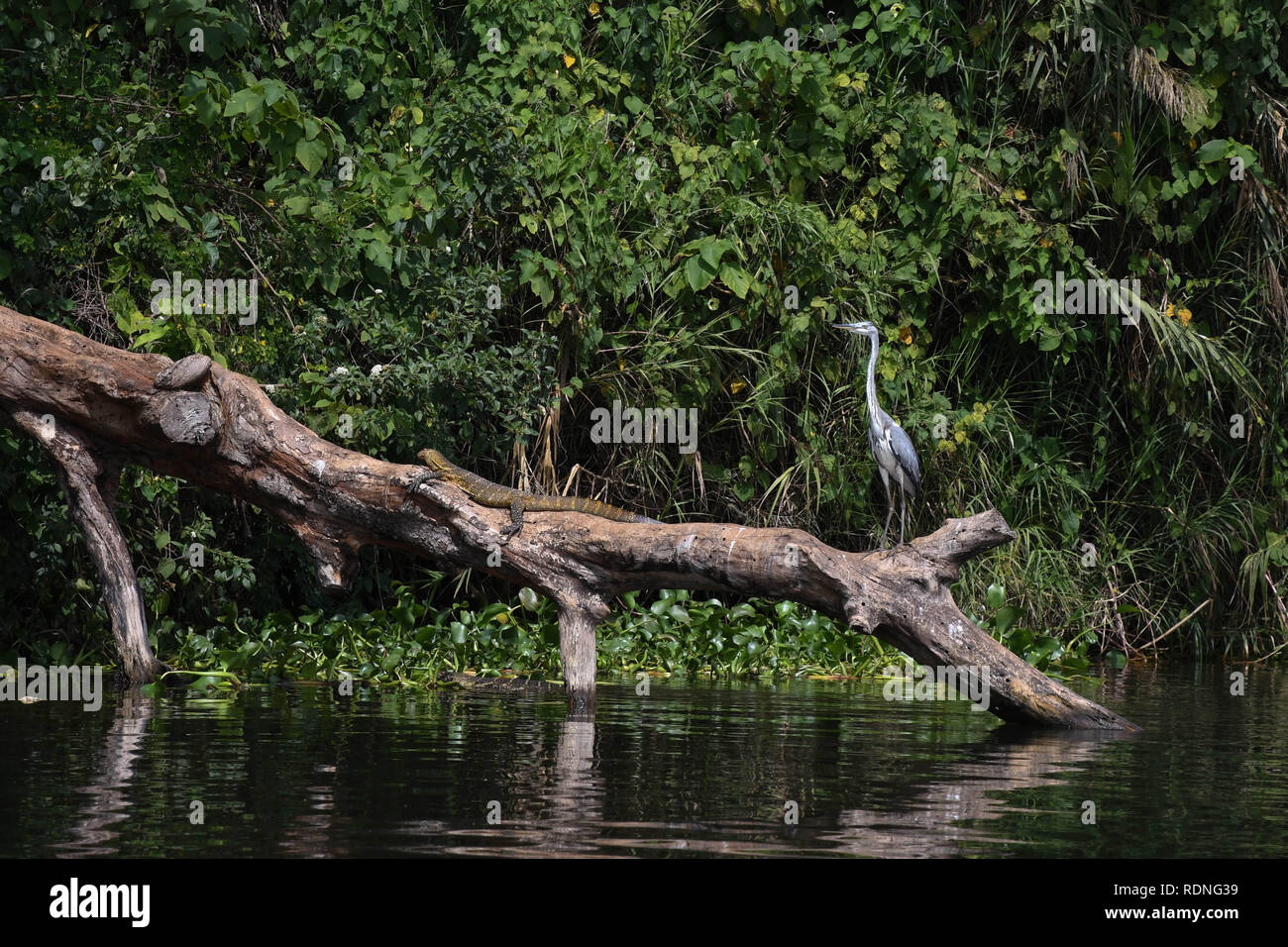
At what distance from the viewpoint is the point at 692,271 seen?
11562 mm

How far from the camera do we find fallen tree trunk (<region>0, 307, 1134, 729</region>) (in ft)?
24.1

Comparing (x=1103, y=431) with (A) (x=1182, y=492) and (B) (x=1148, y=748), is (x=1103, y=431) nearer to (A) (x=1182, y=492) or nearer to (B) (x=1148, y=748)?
(A) (x=1182, y=492)

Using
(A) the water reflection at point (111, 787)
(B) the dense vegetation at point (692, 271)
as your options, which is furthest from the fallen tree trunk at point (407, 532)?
(B) the dense vegetation at point (692, 271)

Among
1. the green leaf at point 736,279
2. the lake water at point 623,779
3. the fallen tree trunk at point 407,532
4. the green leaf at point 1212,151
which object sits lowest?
the lake water at point 623,779

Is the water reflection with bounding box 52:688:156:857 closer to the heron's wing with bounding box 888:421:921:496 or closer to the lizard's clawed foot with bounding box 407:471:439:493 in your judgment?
the lizard's clawed foot with bounding box 407:471:439:493

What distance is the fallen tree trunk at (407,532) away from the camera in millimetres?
7359

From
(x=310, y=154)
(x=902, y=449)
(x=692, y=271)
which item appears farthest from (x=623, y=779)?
(x=692, y=271)

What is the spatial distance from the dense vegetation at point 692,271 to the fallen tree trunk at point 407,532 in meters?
1.76

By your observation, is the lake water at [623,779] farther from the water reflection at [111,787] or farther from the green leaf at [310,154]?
the green leaf at [310,154]

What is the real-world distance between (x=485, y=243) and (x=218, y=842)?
25.1ft

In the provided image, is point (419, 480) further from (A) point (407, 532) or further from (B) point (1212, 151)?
(B) point (1212, 151)

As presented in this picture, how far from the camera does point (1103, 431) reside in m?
13.0

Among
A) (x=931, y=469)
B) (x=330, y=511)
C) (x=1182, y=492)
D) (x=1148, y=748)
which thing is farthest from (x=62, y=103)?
(x=1182, y=492)

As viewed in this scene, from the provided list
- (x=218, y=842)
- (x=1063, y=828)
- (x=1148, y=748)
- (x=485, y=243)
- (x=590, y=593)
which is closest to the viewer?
(x=218, y=842)
